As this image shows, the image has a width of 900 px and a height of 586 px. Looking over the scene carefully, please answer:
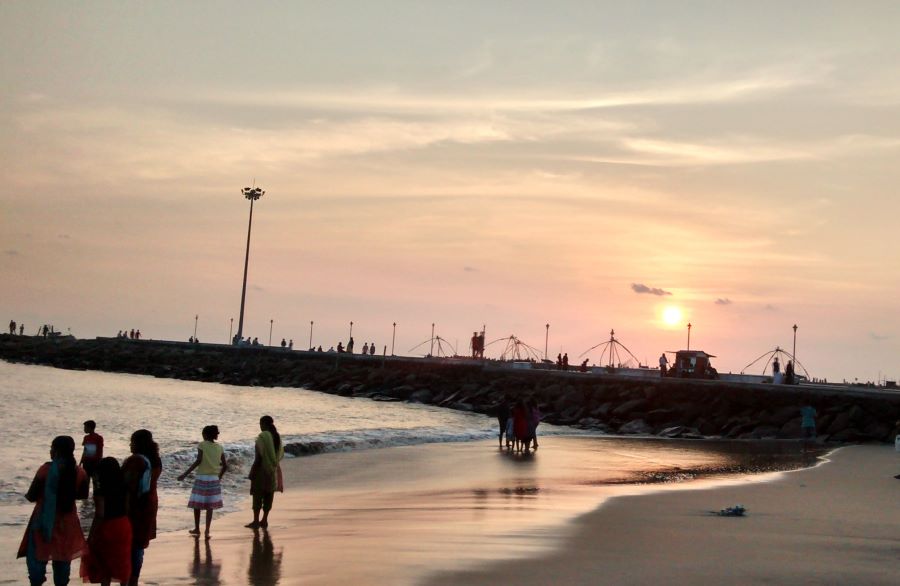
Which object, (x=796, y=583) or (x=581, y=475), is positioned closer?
(x=796, y=583)

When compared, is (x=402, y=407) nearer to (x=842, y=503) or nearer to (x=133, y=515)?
(x=842, y=503)

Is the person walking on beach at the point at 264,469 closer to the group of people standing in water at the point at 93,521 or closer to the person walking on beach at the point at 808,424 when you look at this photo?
the group of people standing in water at the point at 93,521

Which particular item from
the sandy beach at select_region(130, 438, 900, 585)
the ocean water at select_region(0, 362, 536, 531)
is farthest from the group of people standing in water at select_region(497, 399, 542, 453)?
the sandy beach at select_region(130, 438, 900, 585)

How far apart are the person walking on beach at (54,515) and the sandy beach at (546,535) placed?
85.4 inches

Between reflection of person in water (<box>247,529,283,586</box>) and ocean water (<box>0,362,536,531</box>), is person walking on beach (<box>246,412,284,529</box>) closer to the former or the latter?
reflection of person in water (<box>247,529,283,586</box>)

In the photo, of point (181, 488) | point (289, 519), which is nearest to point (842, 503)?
point (289, 519)

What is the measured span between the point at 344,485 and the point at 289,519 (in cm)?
635

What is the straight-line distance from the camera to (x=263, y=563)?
1317 centimetres

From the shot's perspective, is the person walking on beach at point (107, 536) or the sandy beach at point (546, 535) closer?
the person walking on beach at point (107, 536)

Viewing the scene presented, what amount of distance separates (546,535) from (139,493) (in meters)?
6.75

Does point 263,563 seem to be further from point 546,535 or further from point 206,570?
point 546,535

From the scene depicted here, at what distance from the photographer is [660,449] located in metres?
36.6

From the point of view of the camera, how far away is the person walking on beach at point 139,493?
1052 cm

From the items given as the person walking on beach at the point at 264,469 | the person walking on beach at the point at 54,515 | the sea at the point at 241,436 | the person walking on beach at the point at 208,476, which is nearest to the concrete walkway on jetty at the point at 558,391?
the sea at the point at 241,436
